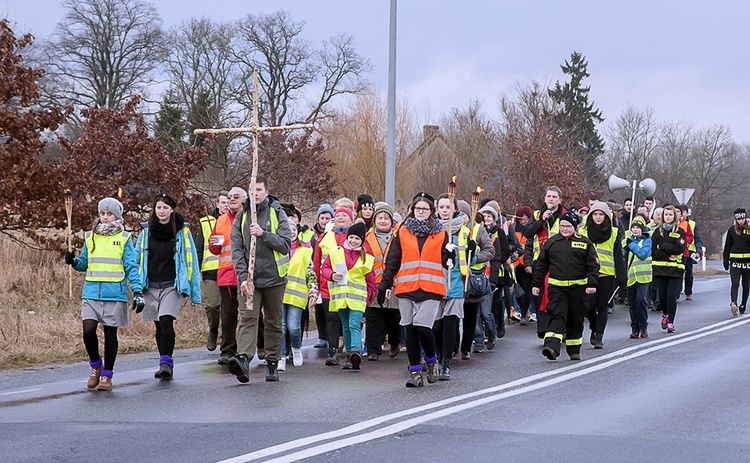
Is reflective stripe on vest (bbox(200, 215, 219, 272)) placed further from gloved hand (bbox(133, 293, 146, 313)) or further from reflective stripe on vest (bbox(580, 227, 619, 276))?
reflective stripe on vest (bbox(580, 227, 619, 276))

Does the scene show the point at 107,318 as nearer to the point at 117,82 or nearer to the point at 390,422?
the point at 390,422

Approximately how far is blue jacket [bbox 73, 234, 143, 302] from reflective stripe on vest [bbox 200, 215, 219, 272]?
95.6 inches

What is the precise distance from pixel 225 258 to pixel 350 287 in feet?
4.95

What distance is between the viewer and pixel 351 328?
12102 mm

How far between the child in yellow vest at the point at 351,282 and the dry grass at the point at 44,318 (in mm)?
3185

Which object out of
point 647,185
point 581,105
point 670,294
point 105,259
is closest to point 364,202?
point 105,259

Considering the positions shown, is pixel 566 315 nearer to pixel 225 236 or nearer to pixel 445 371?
pixel 445 371

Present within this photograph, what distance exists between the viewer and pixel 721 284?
1154 inches

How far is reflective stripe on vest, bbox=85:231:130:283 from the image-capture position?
33.6 ft

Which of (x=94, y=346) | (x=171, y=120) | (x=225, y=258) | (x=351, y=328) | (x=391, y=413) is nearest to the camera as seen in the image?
(x=391, y=413)

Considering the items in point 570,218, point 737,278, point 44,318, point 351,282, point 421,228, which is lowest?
point 44,318

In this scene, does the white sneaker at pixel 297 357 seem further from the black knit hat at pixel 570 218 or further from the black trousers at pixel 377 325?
the black knit hat at pixel 570 218

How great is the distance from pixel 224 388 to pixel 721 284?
72.5ft

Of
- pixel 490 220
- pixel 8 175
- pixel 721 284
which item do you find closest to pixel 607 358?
pixel 490 220
